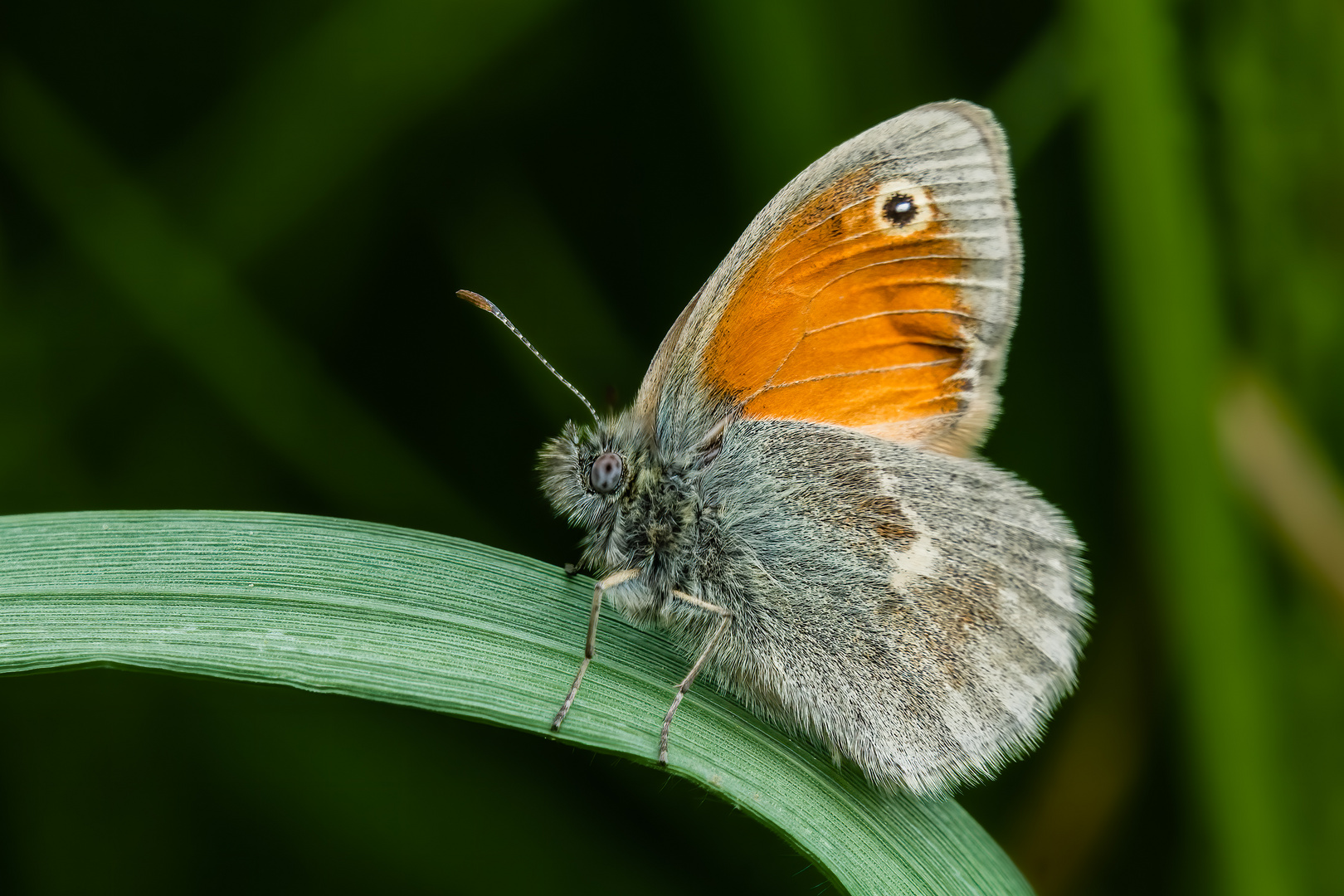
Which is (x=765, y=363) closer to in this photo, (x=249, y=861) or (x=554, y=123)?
(x=554, y=123)

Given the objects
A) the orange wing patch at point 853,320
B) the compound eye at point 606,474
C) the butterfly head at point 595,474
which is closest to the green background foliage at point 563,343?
the orange wing patch at point 853,320

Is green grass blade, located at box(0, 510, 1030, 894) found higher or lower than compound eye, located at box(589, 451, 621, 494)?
lower

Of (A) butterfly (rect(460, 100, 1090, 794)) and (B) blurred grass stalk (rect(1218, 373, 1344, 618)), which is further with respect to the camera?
(B) blurred grass stalk (rect(1218, 373, 1344, 618))

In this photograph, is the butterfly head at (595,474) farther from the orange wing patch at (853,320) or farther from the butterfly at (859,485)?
the orange wing patch at (853,320)

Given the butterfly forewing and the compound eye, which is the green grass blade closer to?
the compound eye

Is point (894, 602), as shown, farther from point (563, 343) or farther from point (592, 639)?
point (563, 343)

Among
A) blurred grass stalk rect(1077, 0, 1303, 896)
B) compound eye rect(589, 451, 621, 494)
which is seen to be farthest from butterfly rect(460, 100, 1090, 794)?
blurred grass stalk rect(1077, 0, 1303, 896)

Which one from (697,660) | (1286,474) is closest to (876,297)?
(697,660)

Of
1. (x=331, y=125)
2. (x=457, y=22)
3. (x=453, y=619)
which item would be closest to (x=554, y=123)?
(x=457, y=22)
